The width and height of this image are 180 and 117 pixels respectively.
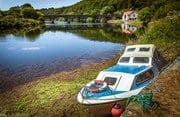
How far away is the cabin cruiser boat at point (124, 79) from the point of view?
19234 millimetres

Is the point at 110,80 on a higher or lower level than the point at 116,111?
higher

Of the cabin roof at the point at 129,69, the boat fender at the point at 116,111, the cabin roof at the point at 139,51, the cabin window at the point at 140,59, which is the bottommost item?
the boat fender at the point at 116,111

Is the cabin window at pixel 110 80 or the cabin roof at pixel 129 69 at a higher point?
the cabin roof at pixel 129 69

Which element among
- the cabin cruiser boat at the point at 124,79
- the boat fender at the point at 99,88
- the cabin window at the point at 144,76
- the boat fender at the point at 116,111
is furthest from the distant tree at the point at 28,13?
the boat fender at the point at 116,111

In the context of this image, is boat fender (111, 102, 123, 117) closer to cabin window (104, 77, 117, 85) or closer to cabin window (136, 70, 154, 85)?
cabin window (104, 77, 117, 85)

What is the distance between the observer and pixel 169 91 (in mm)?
15445

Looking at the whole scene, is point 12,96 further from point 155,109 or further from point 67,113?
point 155,109

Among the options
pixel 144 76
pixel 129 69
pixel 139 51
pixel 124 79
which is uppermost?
pixel 139 51

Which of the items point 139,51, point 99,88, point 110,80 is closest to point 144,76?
point 110,80

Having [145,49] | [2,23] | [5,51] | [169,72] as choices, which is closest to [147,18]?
[2,23]

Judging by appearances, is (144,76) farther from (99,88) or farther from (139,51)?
(139,51)

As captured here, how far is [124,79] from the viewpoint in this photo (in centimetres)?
2055

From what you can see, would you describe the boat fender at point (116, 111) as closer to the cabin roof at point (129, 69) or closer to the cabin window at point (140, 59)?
the cabin roof at point (129, 69)

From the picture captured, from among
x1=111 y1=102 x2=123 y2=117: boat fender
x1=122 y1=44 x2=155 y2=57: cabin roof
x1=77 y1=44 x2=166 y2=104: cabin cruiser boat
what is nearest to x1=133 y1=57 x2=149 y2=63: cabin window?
x1=77 y1=44 x2=166 y2=104: cabin cruiser boat
